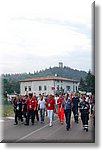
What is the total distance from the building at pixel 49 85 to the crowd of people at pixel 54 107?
100 millimetres

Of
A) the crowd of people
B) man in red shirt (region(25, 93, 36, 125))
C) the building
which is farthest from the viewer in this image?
man in red shirt (region(25, 93, 36, 125))

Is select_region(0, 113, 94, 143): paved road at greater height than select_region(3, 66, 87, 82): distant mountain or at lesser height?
lesser

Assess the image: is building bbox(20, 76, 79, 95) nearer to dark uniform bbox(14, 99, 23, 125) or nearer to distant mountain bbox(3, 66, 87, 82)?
distant mountain bbox(3, 66, 87, 82)

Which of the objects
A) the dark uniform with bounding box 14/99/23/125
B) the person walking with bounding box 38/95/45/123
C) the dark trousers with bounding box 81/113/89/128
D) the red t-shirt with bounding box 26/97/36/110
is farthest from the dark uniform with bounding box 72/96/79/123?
the dark uniform with bounding box 14/99/23/125

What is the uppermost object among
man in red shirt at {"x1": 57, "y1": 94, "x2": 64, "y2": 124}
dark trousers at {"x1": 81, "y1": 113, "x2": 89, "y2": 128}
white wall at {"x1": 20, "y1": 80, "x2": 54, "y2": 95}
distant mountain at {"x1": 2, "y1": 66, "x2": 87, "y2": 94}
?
distant mountain at {"x1": 2, "y1": 66, "x2": 87, "y2": 94}

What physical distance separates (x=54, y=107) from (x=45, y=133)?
37 centimetres

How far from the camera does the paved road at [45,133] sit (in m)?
5.68

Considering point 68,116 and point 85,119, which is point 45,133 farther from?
point 85,119

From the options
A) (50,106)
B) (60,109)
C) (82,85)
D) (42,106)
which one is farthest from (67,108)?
(82,85)

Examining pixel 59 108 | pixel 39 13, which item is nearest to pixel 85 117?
pixel 59 108

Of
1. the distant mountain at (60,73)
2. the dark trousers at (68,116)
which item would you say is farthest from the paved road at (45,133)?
the distant mountain at (60,73)

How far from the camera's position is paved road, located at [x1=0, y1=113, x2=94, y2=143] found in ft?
18.6

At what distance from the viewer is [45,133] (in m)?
5.73

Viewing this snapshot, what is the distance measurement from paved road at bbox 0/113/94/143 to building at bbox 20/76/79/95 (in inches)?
15.5
